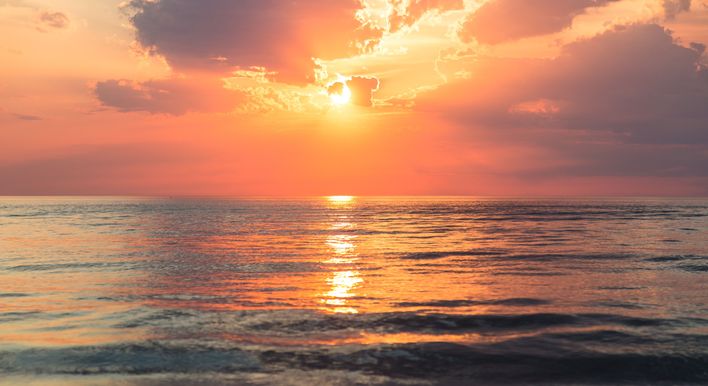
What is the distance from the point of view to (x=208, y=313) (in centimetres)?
1777

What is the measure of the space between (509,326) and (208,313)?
9.24 metres

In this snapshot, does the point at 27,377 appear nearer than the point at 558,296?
Yes

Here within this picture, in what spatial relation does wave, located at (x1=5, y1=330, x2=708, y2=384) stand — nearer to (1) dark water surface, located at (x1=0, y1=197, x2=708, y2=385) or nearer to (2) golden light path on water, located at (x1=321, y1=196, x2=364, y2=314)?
(1) dark water surface, located at (x1=0, y1=197, x2=708, y2=385)

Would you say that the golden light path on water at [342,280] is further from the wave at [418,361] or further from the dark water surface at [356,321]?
the wave at [418,361]

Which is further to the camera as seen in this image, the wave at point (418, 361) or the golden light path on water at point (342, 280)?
the golden light path on water at point (342, 280)

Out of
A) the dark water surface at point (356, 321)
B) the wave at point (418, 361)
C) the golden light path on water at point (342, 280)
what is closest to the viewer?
the wave at point (418, 361)

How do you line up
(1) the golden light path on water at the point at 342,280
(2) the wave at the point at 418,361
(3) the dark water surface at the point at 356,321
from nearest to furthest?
1. (2) the wave at the point at 418,361
2. (3) the dark water surface at the point at 356,321
3. (1) the golden light path on water at the point at 342,280

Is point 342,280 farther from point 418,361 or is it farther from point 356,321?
point 418,361

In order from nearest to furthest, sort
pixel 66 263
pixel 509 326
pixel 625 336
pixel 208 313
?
1. pixel 625 336
2. pixel 509 326
3. pixel 208 313
4. pixel 66 263

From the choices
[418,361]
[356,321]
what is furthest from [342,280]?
[418,361]

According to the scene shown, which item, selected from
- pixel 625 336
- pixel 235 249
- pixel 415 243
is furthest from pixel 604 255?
pixel 235 249

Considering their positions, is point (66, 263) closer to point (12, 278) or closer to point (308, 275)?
point (12, 278)

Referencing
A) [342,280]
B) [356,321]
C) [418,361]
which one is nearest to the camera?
[418,361]

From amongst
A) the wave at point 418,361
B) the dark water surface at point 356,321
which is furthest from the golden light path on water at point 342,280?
the wave at point 418,361
